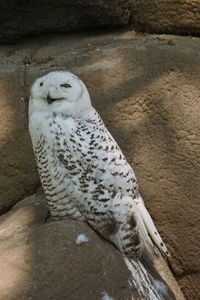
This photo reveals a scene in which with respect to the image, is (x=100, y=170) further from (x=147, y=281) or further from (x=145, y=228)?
(x=147, y=281)

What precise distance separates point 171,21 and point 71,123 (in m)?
1.22

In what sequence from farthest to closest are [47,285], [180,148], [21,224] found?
[180,148]
[21,224]
[47,285]

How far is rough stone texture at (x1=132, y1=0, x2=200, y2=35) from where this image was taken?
3.74 m

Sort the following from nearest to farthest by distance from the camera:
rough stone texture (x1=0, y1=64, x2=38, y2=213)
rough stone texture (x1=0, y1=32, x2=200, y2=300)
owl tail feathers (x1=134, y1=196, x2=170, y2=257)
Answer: owl tail feathers (x1=134, y1=196, x2=170, y2=257) → rough stone texture (x1=0, y1=32, x2=200, y2=300) → rough stone texture (x1=0, y1=64, x2=38, y2=213)

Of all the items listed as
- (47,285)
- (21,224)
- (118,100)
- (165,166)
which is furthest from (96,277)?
(118,100)

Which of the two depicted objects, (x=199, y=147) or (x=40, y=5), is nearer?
(x=199, y=147)

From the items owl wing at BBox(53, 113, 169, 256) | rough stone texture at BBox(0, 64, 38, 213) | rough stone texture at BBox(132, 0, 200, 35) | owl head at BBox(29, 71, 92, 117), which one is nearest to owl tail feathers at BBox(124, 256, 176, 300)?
owl wing at BBox(53, 113, 169, 256)

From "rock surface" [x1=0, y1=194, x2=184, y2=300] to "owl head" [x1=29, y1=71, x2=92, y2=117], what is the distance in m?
0.49

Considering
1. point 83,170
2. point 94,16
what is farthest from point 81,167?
point 94,16

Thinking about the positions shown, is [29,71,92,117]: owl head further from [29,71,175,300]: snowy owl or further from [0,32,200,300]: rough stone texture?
[0,32,200,300]: rough stone texture

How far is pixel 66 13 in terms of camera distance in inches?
152

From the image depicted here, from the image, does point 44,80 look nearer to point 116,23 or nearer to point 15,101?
point 15,101

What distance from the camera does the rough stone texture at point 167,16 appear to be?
3.74 metres

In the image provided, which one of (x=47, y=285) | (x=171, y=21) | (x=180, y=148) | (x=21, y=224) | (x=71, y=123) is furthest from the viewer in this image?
(x=171, y=21)
